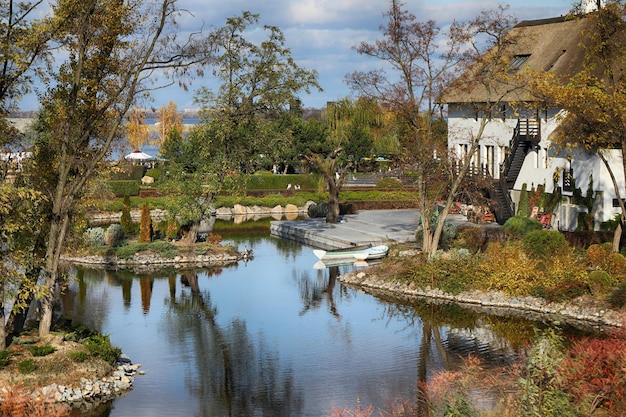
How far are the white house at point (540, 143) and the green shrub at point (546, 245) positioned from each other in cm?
849

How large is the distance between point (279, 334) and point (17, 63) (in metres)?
11.4

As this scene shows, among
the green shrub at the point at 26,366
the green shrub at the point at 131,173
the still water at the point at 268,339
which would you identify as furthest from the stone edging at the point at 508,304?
the green shrub at the point at 131,173

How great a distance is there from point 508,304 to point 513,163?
69.2 ft

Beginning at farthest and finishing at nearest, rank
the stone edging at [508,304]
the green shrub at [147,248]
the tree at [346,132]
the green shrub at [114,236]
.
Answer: the tree at [346,132]
the green shrub at [114,236]
the green shrub at [147,248]
the stone edging at [508,304]

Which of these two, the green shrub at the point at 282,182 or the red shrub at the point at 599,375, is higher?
the green shrub at the point at 282,182

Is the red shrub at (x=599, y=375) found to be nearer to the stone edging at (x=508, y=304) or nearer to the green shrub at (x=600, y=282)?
the stone edging at (x=508, y=304)

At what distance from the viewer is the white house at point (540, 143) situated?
43.6 m

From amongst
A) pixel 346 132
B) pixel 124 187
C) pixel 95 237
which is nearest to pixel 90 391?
pixel 95 237

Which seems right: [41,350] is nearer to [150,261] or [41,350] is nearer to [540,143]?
[150,261]

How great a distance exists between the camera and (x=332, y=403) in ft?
68.4

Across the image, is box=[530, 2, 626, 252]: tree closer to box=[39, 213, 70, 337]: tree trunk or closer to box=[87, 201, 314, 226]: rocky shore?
box=[39, 213, 70, 337]: tree trunk

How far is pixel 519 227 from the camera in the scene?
1582 inches

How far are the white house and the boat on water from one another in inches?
238

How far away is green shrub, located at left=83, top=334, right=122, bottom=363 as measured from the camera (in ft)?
73.0
